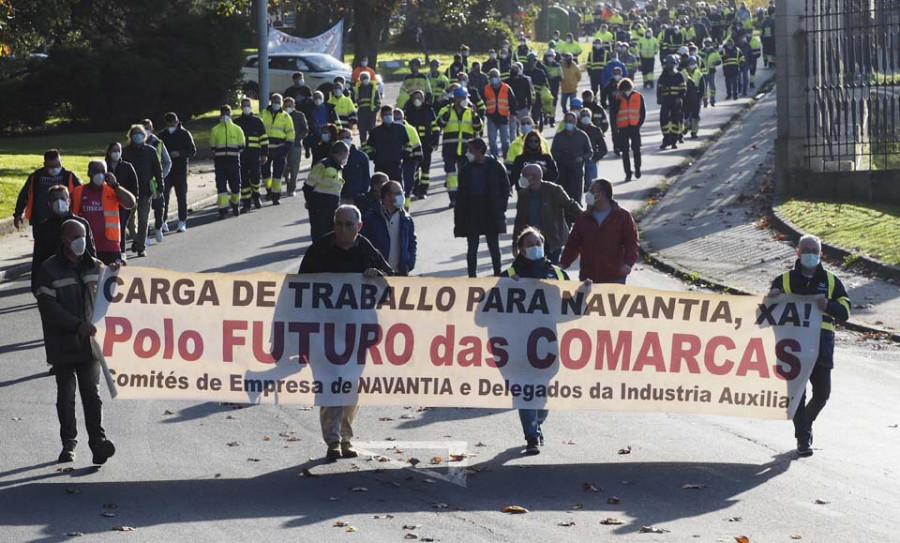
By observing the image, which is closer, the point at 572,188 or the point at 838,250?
the point at 838,250

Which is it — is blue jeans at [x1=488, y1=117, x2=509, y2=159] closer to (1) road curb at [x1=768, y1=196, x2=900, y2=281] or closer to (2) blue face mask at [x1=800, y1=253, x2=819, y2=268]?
(1) road curb at [x1=768, y1=196, x2=900, y2=281]

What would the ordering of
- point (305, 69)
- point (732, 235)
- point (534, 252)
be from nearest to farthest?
point (534, 252) < point (732, 235) < point (305, 69)

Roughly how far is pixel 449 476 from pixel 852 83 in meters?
15.5

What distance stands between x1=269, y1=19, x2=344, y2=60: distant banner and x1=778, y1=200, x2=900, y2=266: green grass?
23.0 meters

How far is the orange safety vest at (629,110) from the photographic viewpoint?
1112 inches

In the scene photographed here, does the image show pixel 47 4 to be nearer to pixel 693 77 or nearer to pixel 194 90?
pixel 194 90

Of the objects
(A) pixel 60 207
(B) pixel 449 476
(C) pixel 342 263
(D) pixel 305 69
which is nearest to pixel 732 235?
(A) pixel 60 207

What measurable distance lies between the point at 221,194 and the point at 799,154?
9.60 meters

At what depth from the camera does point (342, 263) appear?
11.6m

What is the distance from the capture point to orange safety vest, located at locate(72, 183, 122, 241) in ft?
57.4

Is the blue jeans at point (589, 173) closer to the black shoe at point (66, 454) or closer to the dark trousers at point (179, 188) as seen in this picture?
the dark trousers at point (179, 188)

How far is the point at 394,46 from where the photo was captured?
67.5m

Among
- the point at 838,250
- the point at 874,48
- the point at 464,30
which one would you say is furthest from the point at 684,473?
the point at 464,30

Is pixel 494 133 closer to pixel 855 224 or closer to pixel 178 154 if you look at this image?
pixel 178 154
